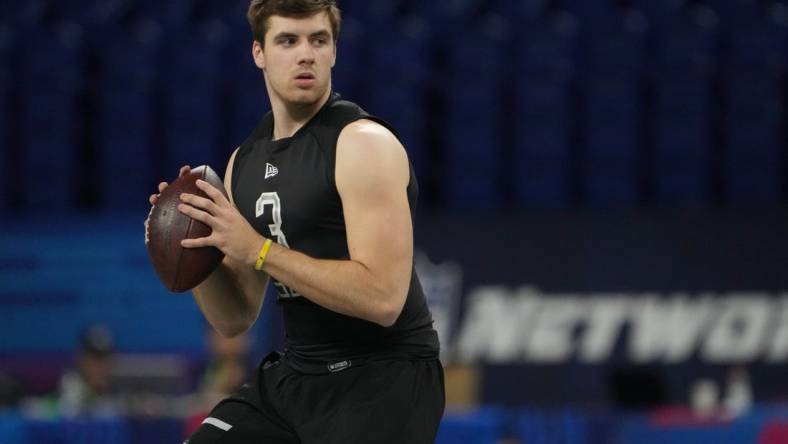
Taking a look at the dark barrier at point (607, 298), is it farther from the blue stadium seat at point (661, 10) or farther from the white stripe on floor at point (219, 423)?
the white stripe on floor at point (219, 423)

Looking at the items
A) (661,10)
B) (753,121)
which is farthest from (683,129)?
(661,10)

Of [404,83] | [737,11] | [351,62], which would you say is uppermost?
[737,11]

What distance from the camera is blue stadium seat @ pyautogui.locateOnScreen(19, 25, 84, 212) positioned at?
398 inches

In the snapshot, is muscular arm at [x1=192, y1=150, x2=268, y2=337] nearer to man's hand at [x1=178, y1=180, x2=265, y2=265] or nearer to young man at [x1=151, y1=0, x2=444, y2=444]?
young man at [x1=151, y1=0, x2=444, y2=444]

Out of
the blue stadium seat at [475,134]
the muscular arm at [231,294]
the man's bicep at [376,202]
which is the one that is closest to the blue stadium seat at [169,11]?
the blue stadium seat at [475,134]

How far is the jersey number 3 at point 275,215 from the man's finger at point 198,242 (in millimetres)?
222

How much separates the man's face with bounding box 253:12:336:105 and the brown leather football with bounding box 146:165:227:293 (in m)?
0.34

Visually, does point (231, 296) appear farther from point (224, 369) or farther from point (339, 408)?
point (224, 369)

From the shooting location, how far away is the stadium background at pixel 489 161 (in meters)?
9.22

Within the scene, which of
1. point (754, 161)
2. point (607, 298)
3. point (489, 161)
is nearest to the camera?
point (607, 298)

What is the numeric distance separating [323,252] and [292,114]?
0.42m

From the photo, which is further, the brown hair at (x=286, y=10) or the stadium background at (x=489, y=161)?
the stadium background at (x=489, y=161)

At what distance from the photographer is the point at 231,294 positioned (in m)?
3.99

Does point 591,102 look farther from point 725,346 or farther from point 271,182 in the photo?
point 271,182
